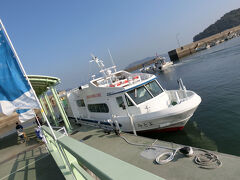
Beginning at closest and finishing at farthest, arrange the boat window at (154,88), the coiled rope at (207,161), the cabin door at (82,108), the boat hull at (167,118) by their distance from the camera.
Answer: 1. the coiled rope at (207,161)
2. the boat hull at (167,118)
3. the boat window at (154,88)
4. the cabin door at (82,108)

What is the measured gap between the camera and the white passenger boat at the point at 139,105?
8.91m

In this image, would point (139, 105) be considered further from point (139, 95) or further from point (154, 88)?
point (154, 88)

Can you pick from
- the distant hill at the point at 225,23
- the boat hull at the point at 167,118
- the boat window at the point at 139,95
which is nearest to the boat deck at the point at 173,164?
the boat hull at the point at 167,118

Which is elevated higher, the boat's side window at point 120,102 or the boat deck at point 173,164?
the boat's side window at point 120,102

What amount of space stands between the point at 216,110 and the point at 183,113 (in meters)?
5.61

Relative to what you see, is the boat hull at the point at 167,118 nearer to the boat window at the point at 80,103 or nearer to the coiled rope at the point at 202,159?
the coiled rope at the point at 202,159

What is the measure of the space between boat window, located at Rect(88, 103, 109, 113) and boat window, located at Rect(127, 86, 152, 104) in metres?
2.25

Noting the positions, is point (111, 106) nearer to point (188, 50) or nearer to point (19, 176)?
point (19, 176)

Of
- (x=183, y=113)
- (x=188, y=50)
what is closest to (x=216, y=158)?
(x=183, y=113)

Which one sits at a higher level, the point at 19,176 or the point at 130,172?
the point at 130,172

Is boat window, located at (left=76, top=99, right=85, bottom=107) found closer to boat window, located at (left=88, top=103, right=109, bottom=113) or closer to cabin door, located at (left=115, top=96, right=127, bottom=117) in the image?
boat window, located at (left=88, top=103, right=109, bottom=113)

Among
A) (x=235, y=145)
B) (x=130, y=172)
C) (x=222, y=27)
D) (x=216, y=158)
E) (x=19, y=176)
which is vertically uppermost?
(x=222, y=27)

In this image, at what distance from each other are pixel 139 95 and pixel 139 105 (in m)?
0.67

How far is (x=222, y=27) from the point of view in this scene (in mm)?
168250
